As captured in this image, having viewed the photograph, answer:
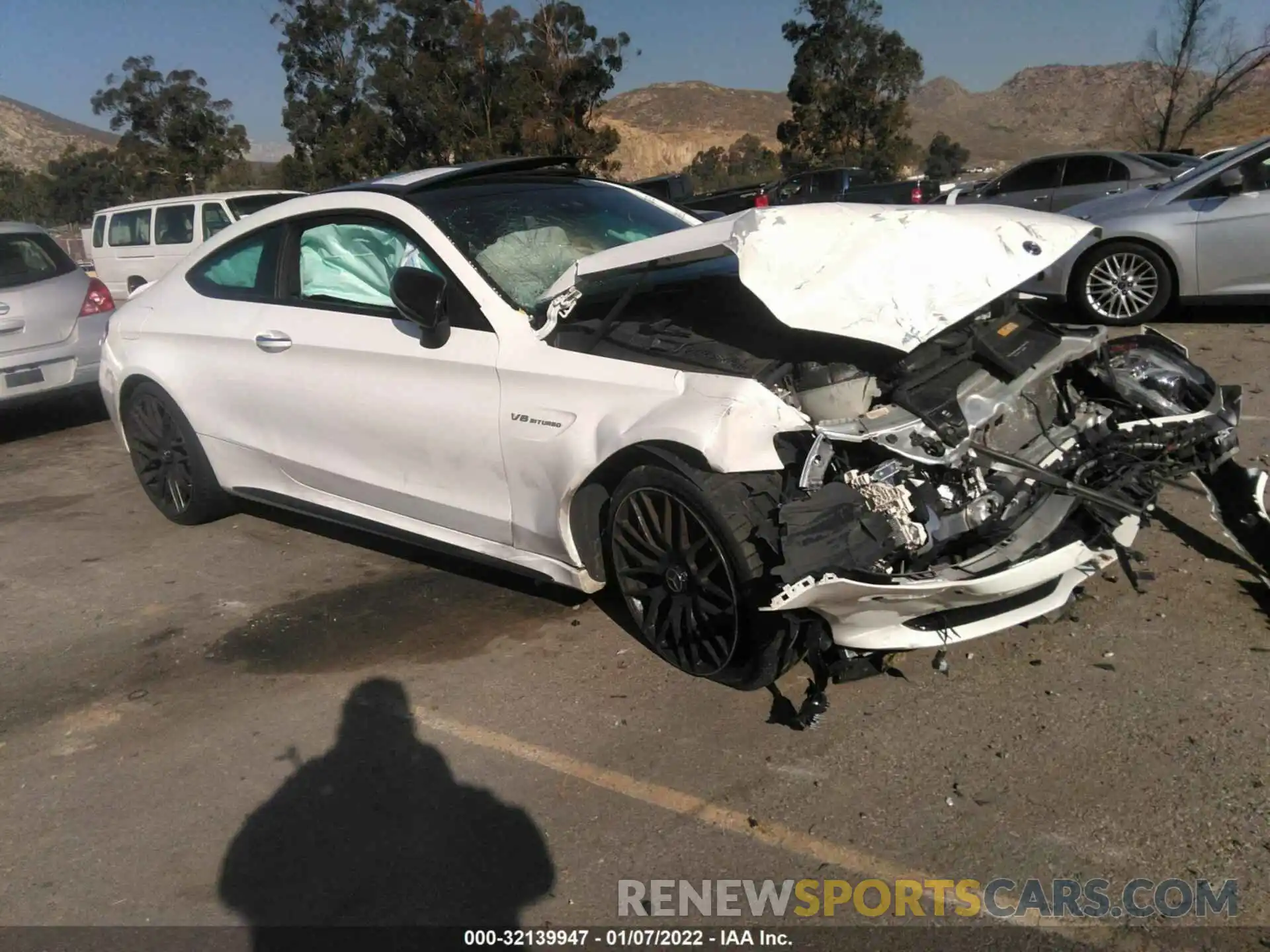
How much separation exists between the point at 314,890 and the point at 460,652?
4.39 feet

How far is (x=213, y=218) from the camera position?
1379cm

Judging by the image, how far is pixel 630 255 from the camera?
11.7 ft

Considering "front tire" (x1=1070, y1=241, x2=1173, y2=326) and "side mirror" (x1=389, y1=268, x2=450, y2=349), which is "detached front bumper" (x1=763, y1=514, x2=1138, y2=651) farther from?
"front tire" (x1=1070, y1=241, x2=1173, y2=326)

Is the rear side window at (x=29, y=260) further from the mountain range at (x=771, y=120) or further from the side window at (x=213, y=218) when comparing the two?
the mountain range at (x=771, y=120)

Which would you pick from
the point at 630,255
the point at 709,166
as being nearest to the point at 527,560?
the point at 630,255

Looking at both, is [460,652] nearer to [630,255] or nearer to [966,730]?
[630,255]

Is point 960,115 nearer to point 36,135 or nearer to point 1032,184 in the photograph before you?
point 36,135

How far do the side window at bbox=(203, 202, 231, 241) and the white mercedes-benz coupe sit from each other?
10099mm

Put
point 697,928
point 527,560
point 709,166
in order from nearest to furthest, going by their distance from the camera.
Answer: point 697,928
point 527,560
point 709,166

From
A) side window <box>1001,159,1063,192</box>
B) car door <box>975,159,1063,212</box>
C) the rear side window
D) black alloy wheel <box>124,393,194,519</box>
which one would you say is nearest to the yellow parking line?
black alloy wheel <box>124,393,194,519</box>

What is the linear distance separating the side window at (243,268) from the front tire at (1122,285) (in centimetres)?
642

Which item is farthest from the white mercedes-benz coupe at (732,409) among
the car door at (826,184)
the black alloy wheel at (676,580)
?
the car door at (826,184)

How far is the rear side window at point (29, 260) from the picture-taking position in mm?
7898

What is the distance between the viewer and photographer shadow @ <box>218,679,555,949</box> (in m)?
2.62
